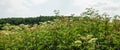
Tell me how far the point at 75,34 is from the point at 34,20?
1494cm

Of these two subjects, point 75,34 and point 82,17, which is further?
point 82,17


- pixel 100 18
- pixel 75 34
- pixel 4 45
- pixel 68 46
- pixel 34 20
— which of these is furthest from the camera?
pixel 34 20

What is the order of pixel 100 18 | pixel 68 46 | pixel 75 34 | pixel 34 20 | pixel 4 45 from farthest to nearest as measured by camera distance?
pixel 34 20 < pixel 100 18 < pixel 4 45 < pixel 75 34 < pixel 68 46

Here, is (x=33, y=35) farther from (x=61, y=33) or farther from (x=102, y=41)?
(x=102, y=41)

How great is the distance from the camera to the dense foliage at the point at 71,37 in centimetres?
804

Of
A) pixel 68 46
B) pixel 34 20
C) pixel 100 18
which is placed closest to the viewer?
pixel 68 46

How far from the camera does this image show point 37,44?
8.49m

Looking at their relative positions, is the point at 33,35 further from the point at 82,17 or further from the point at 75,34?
the point at 82,17

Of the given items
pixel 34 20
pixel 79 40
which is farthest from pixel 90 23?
pixel 34 20

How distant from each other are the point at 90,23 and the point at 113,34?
3.85 ft

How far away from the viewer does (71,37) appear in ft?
27.7

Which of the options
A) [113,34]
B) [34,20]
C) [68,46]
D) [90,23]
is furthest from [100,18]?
[34,20]

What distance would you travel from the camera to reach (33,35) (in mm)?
9086

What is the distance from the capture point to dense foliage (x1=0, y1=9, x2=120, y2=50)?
8.04 meters
